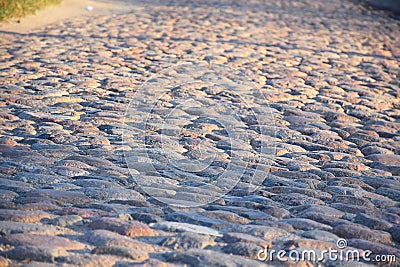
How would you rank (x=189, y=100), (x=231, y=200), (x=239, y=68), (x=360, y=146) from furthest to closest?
(x=239, y=68), (x=189, y=100), (x=360, y=146), (x=231, y=200)

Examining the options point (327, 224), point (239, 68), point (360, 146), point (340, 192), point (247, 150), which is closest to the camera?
point (327, 224)

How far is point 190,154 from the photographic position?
5.13 meters

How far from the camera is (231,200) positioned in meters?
4.24

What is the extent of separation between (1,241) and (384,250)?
195cm

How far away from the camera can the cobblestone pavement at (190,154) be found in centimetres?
349

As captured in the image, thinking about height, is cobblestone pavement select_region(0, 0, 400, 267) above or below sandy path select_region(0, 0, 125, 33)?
below

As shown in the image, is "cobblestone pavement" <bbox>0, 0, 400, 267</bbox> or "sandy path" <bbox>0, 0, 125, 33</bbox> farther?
"sandy path" <bbox>0, 0, 125, 33</bbox>

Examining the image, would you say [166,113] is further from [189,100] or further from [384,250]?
[384,250]

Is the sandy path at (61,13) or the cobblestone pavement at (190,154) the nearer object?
the cobblestone pavement at (190,154)

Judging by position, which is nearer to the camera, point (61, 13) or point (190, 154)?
point (190, 154)

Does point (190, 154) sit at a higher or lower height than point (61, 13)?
lower

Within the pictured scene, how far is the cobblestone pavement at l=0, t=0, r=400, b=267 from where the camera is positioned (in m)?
3.49

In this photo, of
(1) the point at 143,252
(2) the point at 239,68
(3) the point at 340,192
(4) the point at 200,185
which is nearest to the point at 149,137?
(4) the point at 200,185

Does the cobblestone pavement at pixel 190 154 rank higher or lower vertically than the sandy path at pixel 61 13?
lower
